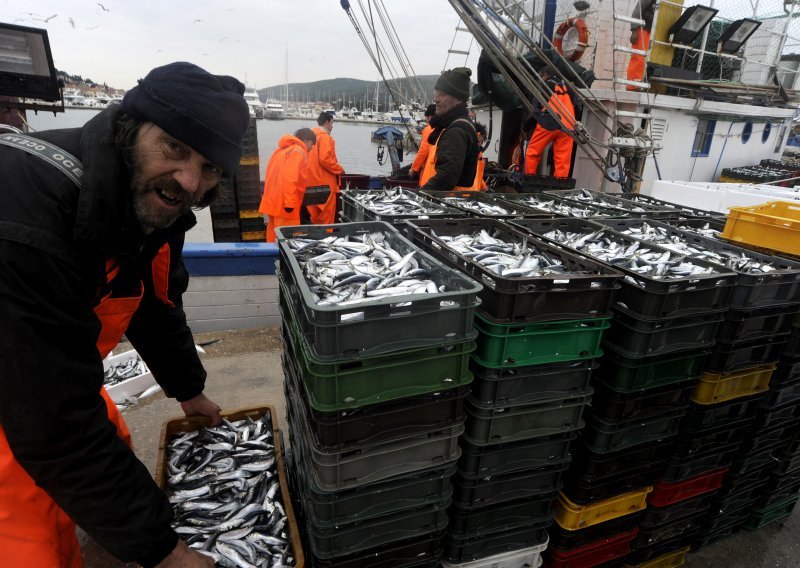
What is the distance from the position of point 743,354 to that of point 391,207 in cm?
294

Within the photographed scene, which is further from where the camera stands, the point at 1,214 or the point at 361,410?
the point at 361,410

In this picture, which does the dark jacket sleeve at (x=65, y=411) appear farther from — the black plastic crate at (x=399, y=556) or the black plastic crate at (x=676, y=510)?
the black plastic crate at (x=676, y=510)

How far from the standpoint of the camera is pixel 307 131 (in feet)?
24.9

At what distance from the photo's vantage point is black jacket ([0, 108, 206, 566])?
4.87 ft

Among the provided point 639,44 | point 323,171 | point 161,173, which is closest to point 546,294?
point 161,173

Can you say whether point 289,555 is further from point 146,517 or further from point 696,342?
point 696,342

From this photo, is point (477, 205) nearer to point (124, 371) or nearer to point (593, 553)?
point (593, 553)

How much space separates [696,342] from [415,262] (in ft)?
5.59

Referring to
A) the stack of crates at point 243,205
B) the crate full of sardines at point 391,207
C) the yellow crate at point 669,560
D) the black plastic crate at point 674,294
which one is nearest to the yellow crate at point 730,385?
the black plastic crate at point 674,294

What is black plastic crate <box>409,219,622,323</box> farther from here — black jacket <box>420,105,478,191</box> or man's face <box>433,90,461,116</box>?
man's face <box>433,90,461,116</box>

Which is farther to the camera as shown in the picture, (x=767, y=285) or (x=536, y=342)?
(x=767, y=285)

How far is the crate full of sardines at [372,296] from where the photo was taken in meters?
1.78

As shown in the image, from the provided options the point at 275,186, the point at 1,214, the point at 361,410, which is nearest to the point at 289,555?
the point at 361,410

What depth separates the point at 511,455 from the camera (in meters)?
2.41
